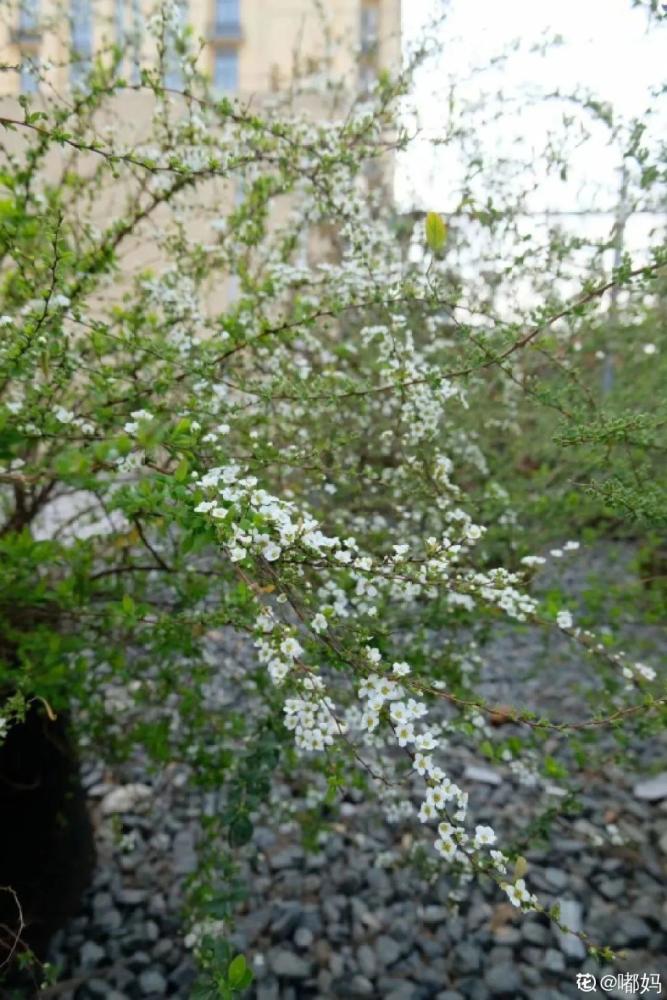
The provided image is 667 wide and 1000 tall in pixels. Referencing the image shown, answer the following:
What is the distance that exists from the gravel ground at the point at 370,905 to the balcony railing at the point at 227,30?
15.1m

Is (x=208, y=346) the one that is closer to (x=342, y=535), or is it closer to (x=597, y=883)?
(x=342, y=535)

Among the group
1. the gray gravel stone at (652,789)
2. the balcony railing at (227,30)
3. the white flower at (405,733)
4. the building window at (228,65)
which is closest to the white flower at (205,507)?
the white flower at (405,733)

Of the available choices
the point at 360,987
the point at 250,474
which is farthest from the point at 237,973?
the point at 360,987

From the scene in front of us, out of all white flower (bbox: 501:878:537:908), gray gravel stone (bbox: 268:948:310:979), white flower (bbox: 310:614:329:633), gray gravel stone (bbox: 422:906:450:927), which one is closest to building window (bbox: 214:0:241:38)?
gray gravel stone (bbox: 422:906:450:927)

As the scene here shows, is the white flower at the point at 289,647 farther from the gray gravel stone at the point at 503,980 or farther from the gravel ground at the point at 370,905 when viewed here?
the gray gravel stone at the point at 503,980

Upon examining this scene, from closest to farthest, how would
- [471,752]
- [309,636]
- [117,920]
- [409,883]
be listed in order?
[309,636] < [117,920] < [409,883] < [471,752]

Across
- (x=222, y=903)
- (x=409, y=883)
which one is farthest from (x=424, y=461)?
(x=409, y=883)

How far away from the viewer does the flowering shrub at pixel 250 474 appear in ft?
4.62

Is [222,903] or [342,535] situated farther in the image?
[342,535]

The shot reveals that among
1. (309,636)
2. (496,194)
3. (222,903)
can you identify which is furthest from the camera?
(496,194)

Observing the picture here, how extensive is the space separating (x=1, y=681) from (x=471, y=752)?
2384mm

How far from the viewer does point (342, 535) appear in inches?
87.1

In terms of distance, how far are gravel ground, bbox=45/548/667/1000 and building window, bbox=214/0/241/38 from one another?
15315 millimetres

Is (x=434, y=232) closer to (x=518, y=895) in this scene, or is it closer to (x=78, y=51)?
(x=518, y=895)
